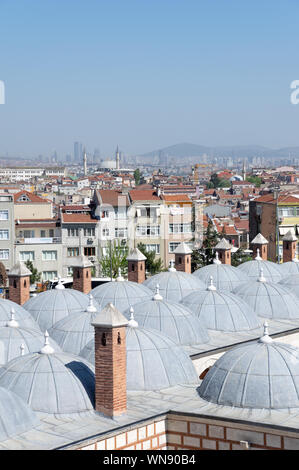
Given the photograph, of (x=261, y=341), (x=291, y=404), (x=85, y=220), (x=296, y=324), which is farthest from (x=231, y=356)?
(x=85, y=220)

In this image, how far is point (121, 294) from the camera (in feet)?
73.2

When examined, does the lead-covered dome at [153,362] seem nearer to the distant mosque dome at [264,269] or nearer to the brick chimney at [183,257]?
the brick chimney at [183,257]

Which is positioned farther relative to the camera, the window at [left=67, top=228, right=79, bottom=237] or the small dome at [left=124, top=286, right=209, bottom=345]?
the window at [left=67, top=228, right=79, bottom=237]

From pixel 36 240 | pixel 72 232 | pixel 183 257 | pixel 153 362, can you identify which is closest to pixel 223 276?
pixel 183 257

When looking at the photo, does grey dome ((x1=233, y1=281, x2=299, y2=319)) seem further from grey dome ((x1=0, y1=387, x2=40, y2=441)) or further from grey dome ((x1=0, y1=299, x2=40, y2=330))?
grey dome ((x1=0, y1=387, x2=40, y2=441))

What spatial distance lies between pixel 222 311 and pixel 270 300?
265 cm

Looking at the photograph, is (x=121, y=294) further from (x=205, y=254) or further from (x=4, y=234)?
(x=4, y=234)

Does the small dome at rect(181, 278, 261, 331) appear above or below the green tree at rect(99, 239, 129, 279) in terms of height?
above

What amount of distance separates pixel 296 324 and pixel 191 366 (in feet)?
23.4

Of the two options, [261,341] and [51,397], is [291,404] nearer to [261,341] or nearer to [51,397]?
[261,341]

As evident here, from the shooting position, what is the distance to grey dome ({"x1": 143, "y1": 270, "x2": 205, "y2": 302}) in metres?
23.6

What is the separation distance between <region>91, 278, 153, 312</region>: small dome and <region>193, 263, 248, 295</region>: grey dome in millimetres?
3536

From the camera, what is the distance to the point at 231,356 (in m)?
14.1

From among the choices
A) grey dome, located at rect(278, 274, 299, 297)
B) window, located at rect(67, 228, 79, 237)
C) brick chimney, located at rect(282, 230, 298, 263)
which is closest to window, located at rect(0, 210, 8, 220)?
window, located at rect(67, 228, 79, 237)
